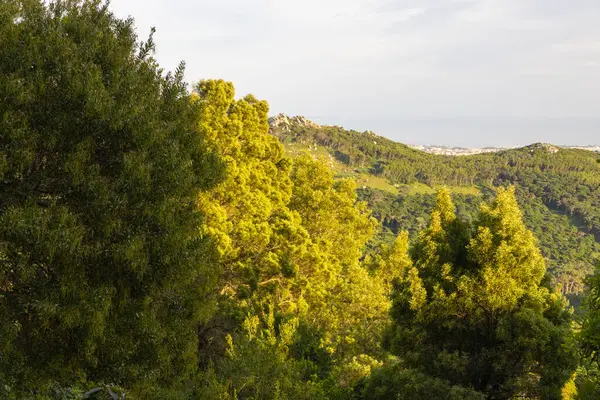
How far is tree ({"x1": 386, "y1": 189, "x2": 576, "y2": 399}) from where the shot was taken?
1062 cm

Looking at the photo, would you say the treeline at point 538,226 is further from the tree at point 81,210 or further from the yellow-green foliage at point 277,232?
the tree at point 81,210

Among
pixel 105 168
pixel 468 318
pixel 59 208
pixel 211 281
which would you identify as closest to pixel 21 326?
pixel 59 208

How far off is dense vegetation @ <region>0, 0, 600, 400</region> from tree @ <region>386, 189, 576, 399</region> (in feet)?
0.14

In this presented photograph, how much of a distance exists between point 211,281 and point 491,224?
713 centimetres

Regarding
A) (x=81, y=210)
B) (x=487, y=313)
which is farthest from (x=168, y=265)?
(x=487, y=313)

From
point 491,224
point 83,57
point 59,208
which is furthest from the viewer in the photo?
point 491,224

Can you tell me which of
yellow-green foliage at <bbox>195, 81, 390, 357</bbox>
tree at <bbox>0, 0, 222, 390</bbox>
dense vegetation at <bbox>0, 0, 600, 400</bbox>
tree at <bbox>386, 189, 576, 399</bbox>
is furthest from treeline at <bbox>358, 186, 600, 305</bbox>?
tree at <bbox>0, 0, 222, 390</bbox>

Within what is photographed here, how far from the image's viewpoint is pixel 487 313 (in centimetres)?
1130

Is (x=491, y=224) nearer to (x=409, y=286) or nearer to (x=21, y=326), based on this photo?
(x=409, y=286)

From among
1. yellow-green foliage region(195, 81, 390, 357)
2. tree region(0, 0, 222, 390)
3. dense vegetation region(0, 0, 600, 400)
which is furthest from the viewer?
yellow-green foliage region(195, 81, 390, 357)

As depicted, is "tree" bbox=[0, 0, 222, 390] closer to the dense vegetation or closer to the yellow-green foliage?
the dense vegetation

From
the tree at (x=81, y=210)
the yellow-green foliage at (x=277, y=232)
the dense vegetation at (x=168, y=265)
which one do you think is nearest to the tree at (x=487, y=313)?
the dense vegetation at (x=168, y=265)

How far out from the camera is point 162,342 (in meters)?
8.93

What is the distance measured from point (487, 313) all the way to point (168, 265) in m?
7.87
